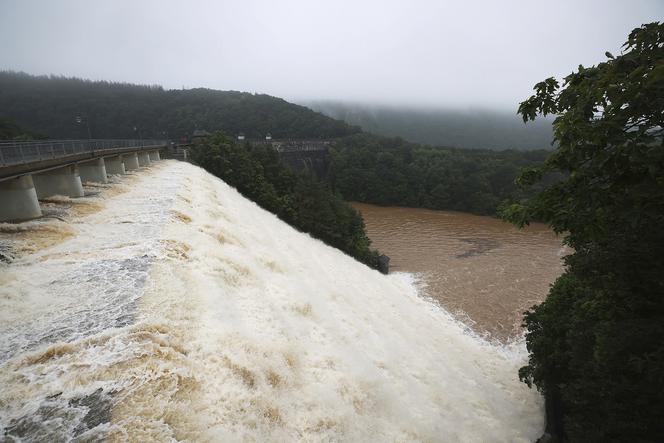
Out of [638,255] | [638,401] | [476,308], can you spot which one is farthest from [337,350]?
[476,308]

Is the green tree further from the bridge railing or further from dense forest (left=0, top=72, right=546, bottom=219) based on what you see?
dense forest (left=0, top=72, right=546, bottom=219)

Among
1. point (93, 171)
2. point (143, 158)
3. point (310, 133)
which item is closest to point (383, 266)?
point (93, 171)

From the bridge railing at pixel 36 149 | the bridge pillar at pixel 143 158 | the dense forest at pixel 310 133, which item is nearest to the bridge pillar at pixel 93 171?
the bridge railing at pixel 36 149

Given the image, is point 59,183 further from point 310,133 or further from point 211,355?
point 310,133

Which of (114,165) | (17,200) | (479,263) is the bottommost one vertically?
(479,263)

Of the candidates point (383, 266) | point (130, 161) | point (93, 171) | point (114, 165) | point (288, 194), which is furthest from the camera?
point (130, 161)

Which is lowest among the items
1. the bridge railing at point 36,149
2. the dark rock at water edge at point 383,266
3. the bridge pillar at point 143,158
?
the dark rock at water edge at point 383,266

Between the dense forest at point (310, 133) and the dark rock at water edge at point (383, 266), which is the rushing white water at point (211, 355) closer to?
the dark rock at water edge at point (383, 266)
